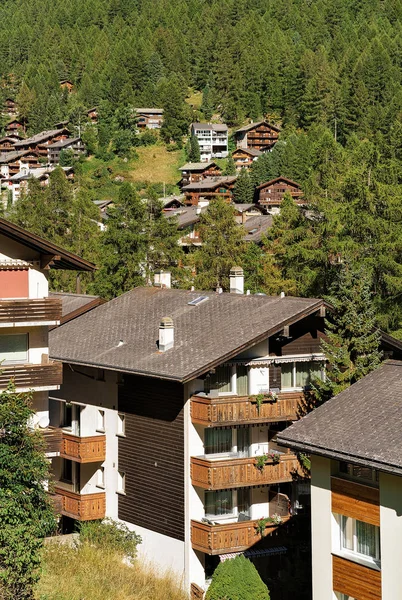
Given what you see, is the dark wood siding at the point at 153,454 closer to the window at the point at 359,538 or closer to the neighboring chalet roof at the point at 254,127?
the window at the point at 359,538

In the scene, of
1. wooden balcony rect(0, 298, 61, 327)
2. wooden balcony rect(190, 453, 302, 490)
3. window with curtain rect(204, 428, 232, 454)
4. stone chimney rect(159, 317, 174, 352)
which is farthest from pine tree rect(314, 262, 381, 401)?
wooden balcony rect(0, 298, 61, 327)

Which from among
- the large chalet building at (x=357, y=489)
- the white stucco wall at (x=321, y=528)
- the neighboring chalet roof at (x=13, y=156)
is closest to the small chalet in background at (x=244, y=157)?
the neighboring chalet roof at (x=13, y=156)

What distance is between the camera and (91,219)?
73.4m

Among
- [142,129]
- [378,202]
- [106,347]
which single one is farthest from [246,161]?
[106,347]

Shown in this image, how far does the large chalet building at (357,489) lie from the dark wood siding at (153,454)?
7.18 m

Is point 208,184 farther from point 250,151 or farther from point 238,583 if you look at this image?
point 238,583

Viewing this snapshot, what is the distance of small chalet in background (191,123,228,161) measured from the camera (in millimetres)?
166125

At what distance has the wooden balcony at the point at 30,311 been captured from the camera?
3097cm

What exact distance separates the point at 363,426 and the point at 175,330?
416 inches

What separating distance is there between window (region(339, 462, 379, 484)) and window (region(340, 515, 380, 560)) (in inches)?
36.5

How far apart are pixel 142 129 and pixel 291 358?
459 feet

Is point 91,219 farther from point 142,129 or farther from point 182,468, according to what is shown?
point 142,129

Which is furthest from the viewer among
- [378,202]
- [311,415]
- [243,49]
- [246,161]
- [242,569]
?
[243,49]

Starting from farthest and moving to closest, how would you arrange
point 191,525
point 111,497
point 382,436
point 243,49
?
1. point 243,49
2. point 111,497
3. point 191,525
4. point 382,436
